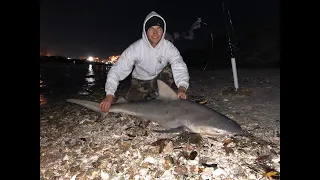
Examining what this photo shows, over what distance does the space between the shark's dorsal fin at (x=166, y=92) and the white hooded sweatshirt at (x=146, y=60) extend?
0.47 metres

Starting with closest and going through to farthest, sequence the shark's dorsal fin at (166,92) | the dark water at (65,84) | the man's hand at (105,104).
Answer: the shark's dorsal fin at (166,92), the man's hand at (105,104), the dark water at (65,84)

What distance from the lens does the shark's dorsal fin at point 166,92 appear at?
14.0 feet

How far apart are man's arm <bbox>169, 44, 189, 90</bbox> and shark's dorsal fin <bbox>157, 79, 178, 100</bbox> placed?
433 millimetres

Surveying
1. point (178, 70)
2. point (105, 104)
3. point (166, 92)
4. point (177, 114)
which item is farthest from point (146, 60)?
point (177, 114)

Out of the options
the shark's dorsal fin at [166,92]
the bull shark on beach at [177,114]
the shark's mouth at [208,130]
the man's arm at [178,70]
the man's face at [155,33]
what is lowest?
the shark's mouth at [208,130]

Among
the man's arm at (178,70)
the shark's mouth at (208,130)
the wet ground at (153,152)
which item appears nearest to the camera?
the wet ground at (153,152)

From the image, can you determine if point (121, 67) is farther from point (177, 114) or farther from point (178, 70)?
point (177, 114)

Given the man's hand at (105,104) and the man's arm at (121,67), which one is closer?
the man's hand at (105,104)

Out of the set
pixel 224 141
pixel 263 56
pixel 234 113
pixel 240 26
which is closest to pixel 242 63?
pixel 263 56

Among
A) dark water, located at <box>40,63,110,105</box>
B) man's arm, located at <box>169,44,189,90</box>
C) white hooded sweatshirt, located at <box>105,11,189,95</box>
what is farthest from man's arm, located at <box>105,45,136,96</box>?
dark water, located at <box>40,63,110,105</box>

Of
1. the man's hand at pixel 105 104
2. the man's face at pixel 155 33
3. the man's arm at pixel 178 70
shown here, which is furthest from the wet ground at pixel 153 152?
the man's face at pixel 155 33

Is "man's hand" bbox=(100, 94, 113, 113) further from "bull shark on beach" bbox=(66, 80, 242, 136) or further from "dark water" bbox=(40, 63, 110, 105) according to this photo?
"dark water" bbox=(40, 63, 110, 105)

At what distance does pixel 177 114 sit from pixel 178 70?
3.85ft

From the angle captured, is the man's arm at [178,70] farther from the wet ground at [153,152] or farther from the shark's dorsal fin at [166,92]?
the wet ground at [153,152]
